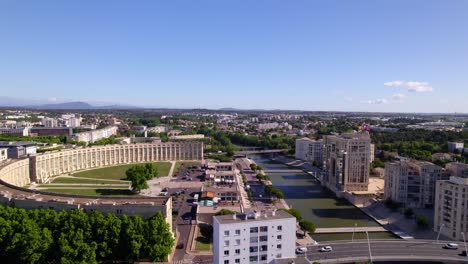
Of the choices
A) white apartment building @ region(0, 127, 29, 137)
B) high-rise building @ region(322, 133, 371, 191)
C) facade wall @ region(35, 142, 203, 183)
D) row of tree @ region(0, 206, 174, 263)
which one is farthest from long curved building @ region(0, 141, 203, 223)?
white apartment building @ region(0, 127, 29, 137)

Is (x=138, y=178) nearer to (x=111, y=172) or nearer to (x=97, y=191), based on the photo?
(x=97, y=191)

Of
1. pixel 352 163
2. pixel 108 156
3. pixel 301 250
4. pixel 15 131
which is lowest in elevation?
pixel 301 250

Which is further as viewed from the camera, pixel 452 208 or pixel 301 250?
pixel 452 208

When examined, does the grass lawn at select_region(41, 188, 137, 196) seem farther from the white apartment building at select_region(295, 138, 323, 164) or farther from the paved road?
the white apartment building at select_region(295, 138, 323, 164)

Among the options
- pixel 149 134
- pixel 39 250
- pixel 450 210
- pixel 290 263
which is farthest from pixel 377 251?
pixel 149 134

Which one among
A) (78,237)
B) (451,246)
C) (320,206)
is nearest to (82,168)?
(320,206)

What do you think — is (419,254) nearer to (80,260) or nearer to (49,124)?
(80,260)
